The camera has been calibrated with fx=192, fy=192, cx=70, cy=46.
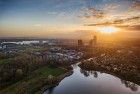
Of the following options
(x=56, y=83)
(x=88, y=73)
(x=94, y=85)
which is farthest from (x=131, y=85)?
(x=56, y=83)

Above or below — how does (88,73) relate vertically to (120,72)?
below

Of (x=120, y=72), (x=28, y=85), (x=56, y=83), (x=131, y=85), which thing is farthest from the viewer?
(x=120, y=72)

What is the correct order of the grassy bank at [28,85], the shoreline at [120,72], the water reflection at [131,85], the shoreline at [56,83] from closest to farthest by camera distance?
the grassy bank at [28,85] → the shoreline at [56,83] → the water reflection at [131,85] → the shoreline at [120,72]

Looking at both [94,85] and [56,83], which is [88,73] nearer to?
[94,85]

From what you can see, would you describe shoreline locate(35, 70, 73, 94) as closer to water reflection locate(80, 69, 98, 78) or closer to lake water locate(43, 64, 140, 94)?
lake water locate(43, 64, 140, 94)

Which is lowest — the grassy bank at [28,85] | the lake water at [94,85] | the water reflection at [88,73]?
the water reflection at [88,73]

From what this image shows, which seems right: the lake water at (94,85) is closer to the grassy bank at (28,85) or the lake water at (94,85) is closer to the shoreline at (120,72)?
the shoreline at (120,72)

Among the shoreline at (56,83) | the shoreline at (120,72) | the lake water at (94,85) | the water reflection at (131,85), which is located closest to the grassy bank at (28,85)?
the shoreline at (56,83)

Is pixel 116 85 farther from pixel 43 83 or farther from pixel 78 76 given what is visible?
pixel 43 83

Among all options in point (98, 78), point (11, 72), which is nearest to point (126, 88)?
point (98, 78)
